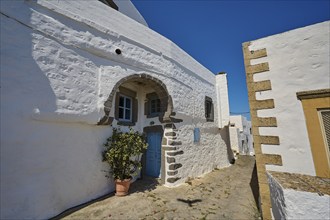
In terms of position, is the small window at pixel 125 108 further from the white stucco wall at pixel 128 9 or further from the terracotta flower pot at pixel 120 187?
the white stucco wall at pixel 128 9

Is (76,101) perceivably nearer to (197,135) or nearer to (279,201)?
(279,201)

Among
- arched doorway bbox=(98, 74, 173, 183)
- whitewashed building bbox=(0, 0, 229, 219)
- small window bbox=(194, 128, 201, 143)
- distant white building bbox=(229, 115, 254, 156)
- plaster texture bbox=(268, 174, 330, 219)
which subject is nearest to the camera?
plaster texture bbox=(268, 174, 330, 219)

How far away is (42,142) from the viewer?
349 centimetres

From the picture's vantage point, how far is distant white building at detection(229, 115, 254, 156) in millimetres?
17339

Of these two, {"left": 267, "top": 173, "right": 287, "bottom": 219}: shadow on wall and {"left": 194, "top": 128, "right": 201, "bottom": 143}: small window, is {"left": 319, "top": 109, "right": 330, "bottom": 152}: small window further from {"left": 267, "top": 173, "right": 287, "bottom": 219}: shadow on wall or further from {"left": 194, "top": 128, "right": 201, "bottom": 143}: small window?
{"left": 194, "top": 128, "right": 201, "bottom": 143}: small window

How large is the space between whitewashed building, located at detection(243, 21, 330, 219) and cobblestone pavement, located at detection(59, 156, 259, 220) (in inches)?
47.2

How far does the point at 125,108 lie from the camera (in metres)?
6.33

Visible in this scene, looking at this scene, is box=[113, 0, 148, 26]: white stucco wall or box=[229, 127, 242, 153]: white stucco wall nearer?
box=[113, 0, 148, 26]: white stucco wall

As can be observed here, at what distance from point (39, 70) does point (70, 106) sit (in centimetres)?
99

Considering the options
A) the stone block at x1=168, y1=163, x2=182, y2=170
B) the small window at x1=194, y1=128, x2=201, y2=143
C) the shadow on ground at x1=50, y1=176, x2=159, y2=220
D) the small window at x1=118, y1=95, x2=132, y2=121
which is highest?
the small window at x1=118, y1=95, x2=132, y2=121

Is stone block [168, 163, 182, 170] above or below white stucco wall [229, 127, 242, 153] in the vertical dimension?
below

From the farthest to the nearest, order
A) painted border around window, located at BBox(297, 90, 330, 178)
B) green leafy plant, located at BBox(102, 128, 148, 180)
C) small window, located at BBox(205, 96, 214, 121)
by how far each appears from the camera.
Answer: small window, located at BBox(205, 96, 214, 121), green leafy plant, located at BBox(102, 128, 148, 180), painted border around window, located at BBox(297, 90, 330, 178)

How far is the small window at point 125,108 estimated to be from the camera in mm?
6105

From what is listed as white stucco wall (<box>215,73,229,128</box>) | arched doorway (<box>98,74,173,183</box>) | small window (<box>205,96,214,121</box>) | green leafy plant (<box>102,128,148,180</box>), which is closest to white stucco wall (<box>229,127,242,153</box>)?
white stucco wall (<box>215,73,229,128</box>)
